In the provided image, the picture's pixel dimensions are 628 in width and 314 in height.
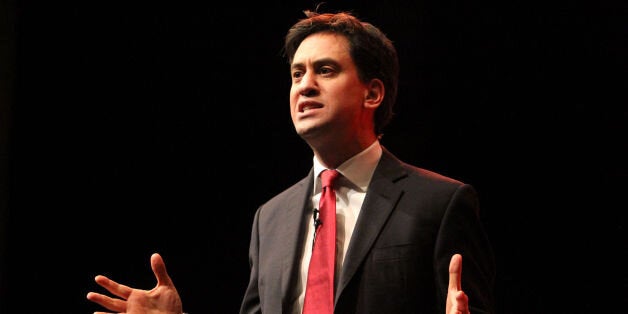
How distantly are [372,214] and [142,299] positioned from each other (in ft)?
2.29

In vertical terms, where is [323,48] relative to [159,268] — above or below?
above

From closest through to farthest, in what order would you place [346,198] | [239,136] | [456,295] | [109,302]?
1. [456,295]
2. [109,302]
3. [346,198]
4. [239,136]

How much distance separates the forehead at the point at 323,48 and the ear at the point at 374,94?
12 cm

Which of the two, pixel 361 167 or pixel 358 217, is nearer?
pixel 358 217

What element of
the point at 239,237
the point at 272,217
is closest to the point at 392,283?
the point at 272,217

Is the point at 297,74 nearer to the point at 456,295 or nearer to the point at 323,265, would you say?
the point at 323,265

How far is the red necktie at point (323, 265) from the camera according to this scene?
6.76 feet

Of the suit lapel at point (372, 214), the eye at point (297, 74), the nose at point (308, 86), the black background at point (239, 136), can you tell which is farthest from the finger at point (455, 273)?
the black background at point (239, 136)

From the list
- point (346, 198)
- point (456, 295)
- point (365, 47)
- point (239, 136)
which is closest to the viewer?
point (456, 295)

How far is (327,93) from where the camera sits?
2232mm

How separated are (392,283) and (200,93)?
1678 mm

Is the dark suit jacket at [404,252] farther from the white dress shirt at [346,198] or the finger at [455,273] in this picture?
the finger at [455,273]

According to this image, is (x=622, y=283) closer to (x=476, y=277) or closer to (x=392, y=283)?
(x=476, y=277)

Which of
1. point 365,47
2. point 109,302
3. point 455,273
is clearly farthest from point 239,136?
point 455,273
